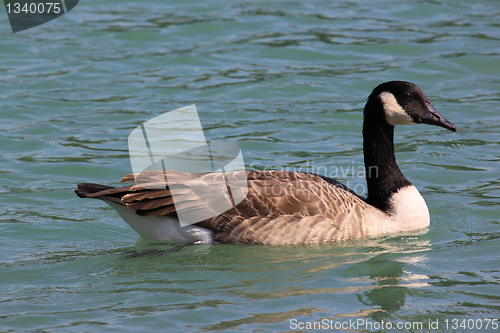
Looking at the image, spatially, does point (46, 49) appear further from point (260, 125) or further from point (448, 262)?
point (448, 262)

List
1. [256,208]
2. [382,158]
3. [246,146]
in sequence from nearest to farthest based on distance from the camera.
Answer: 1. [256,208]
2. [382,158]
3. [246,146]

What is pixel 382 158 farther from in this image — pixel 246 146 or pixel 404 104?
pixel 246 146

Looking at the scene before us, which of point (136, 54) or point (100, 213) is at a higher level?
point (136, 54)

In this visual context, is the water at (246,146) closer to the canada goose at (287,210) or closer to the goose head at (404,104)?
the canada goose at (287,210)

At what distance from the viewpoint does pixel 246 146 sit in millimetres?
11164

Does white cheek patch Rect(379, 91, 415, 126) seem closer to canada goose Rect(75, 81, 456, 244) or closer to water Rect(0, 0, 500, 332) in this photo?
canada goose Rect(75, 81, 456, 244)

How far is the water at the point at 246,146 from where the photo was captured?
20.4 ft

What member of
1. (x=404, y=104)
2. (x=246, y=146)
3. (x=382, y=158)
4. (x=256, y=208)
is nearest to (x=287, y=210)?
(x=256, y=208)

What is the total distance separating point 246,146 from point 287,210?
379 cm

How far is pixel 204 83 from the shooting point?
539 inches

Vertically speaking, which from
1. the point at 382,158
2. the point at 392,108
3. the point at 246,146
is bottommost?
the point at 246,146

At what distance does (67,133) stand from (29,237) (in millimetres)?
3906

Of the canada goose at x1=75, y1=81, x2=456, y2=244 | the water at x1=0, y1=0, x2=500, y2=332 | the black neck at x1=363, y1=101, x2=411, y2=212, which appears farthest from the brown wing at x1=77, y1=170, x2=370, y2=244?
the black neck at x1=363, y1=101, x2=411, y2=212

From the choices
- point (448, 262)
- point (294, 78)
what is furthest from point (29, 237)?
point (294, 78)
